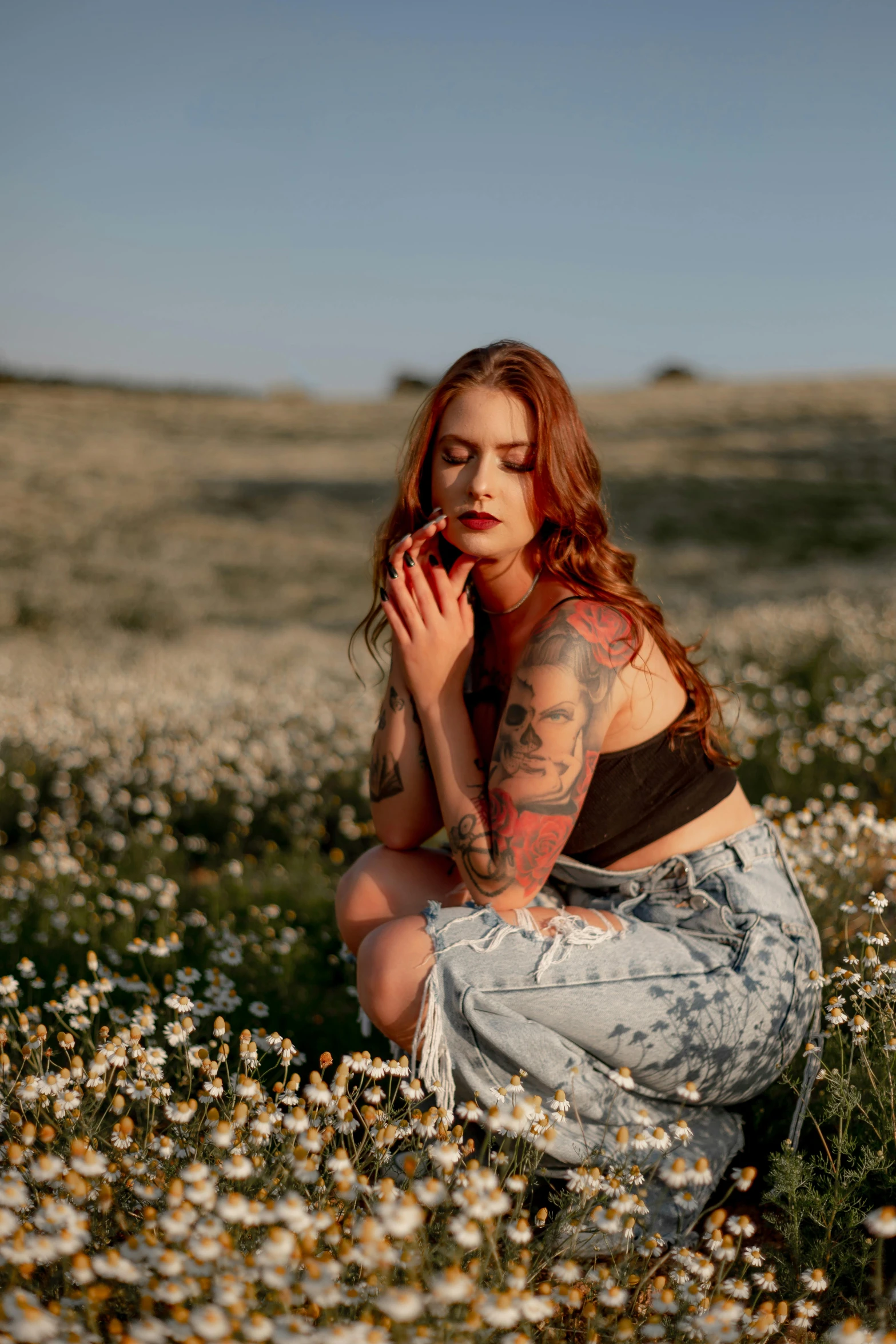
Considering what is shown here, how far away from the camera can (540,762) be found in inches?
107

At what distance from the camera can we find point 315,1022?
363cm

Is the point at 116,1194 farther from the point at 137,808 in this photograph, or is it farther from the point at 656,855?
the point at 137,808

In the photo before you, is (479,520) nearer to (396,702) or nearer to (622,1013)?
(396,702)

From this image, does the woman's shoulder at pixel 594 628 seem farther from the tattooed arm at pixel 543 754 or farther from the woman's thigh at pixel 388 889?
the woman's thigh at pixel 388 889

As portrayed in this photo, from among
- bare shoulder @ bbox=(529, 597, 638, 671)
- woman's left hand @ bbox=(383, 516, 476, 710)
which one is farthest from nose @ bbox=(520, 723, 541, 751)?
woman's left hand @ bbox=(383, 516, 476, 710)

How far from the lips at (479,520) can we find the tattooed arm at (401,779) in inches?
20.9

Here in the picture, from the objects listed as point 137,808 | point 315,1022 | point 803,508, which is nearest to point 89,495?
point 803,508

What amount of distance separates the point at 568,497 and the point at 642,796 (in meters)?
0.95

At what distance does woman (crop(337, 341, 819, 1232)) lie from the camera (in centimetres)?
255

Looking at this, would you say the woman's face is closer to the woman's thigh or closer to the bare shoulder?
the bare shoulder

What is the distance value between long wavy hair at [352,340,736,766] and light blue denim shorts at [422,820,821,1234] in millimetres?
667

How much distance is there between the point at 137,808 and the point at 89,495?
25.1 m

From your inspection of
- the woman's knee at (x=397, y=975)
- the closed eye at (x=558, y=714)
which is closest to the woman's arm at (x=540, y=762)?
the closed eye at (x=558, y=714)

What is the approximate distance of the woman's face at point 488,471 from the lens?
116 inches
